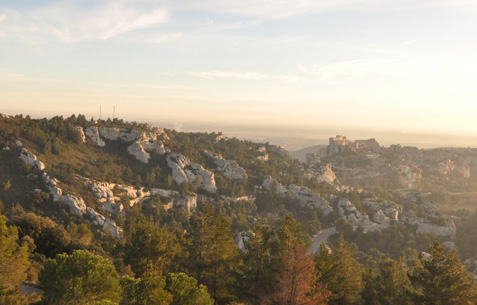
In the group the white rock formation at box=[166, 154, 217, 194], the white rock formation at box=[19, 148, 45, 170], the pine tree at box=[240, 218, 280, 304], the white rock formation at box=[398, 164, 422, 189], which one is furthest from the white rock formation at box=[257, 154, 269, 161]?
the pine tree at box=[240, 218, 280, 304]

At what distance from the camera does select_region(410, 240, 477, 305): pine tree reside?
25234 mm

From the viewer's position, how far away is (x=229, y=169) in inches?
4931

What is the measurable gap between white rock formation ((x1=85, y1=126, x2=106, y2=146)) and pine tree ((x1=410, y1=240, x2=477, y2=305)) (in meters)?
105

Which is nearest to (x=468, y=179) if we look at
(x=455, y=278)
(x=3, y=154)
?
(x=455, y=278)

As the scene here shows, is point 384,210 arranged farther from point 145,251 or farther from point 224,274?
point 145,251

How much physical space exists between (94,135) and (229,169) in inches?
2039

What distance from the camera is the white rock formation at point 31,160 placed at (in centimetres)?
7775

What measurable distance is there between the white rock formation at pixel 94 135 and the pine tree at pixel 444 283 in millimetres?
105443

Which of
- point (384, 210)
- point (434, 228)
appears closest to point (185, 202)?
point (384, 210)

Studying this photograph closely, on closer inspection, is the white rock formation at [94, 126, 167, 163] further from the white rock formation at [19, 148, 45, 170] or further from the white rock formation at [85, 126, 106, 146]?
the white rock formation at [19, 148, 45, 170]

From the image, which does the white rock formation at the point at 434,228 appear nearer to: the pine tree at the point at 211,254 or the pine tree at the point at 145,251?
the pine tree at the point at 211,254

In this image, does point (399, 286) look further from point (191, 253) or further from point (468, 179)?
point (468, 179)

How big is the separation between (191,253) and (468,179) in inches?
8772

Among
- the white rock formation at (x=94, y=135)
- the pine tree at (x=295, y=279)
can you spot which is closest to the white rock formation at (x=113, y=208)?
the white rock formation at (x=94, y=135)
